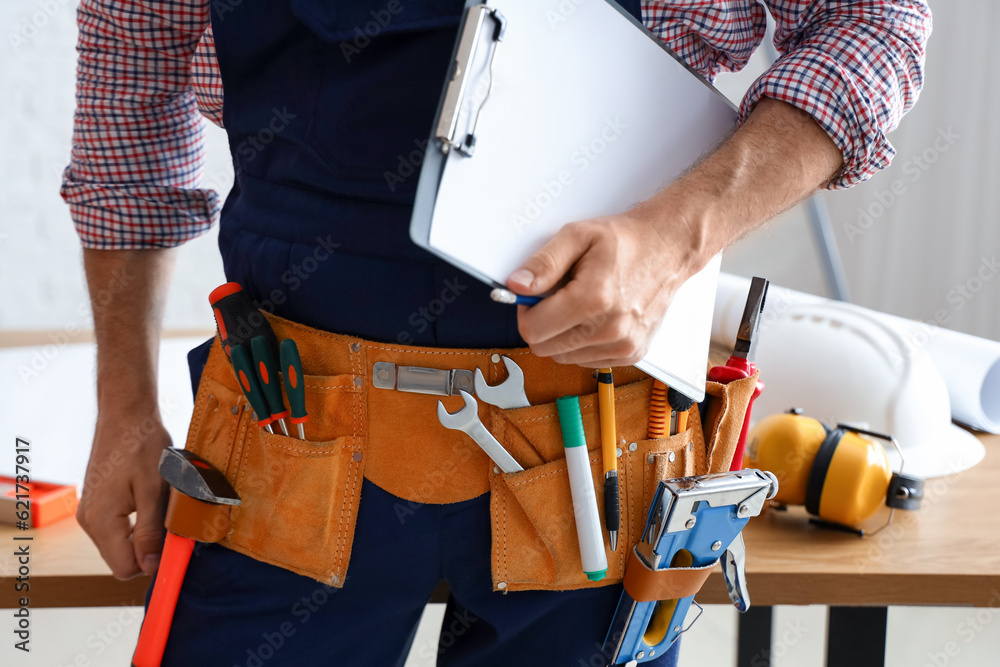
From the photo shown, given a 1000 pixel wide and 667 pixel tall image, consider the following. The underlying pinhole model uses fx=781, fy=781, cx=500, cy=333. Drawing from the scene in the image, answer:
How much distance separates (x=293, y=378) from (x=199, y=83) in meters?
0.33

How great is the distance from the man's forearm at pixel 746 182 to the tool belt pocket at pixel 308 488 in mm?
272

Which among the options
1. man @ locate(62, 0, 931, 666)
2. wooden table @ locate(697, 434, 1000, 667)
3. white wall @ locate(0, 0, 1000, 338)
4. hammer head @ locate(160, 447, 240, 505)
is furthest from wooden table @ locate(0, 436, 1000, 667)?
white wall @ locate(0, 0, 1000, 338)

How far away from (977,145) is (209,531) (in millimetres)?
2769

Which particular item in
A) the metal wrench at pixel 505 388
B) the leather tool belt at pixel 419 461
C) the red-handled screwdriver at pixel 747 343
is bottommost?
the leather tool belt at pixel 419 461

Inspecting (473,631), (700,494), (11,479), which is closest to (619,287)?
(700,494)

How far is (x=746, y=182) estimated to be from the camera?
534 mm

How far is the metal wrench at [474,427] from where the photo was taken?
0.57 m

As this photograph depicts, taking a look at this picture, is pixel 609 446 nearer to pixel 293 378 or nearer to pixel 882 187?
pixel 293 378

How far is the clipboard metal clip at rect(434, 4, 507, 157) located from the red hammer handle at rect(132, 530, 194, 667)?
1.37 feet

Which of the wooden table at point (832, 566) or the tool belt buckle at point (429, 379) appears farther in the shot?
the wooden table at point (832, 566)

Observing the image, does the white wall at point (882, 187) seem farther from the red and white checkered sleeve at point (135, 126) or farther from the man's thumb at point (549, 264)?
the man's thumb at point (549, 264)

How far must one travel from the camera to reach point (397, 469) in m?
0.60

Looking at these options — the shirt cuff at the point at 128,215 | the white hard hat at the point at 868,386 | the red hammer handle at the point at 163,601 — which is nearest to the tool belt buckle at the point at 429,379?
the red hammer handle at the point at 163,601

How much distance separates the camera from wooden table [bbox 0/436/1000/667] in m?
0.81
